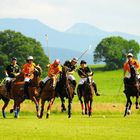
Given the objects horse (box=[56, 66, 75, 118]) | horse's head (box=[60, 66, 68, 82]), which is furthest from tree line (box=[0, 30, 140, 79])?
horse's head (box=[60, 66, 68, 82])

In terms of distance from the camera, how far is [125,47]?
573 ft

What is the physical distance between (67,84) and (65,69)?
1375 mm

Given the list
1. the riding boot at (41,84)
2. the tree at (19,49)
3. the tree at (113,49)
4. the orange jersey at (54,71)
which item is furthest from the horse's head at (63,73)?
the tree at (113,49)

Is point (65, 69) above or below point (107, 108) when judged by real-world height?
above

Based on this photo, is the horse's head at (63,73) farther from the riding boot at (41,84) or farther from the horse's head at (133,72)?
the horse's head at (133,72)

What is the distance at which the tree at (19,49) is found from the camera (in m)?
122

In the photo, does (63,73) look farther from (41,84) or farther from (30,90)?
(30,90)

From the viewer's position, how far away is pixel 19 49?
124688 millimetres

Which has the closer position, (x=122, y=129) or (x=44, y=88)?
(x=122, y=129)

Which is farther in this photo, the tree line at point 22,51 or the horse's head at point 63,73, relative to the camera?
the tree line at point 22,51

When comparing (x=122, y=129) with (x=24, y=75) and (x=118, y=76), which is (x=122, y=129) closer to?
(x=24, y=75)

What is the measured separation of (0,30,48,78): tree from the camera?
4820 inches

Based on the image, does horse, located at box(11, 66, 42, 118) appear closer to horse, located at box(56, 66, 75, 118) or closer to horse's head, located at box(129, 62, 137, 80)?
horse, located at box(56, 66, 75, 118)

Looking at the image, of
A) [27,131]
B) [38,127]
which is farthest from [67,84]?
[27,131]
